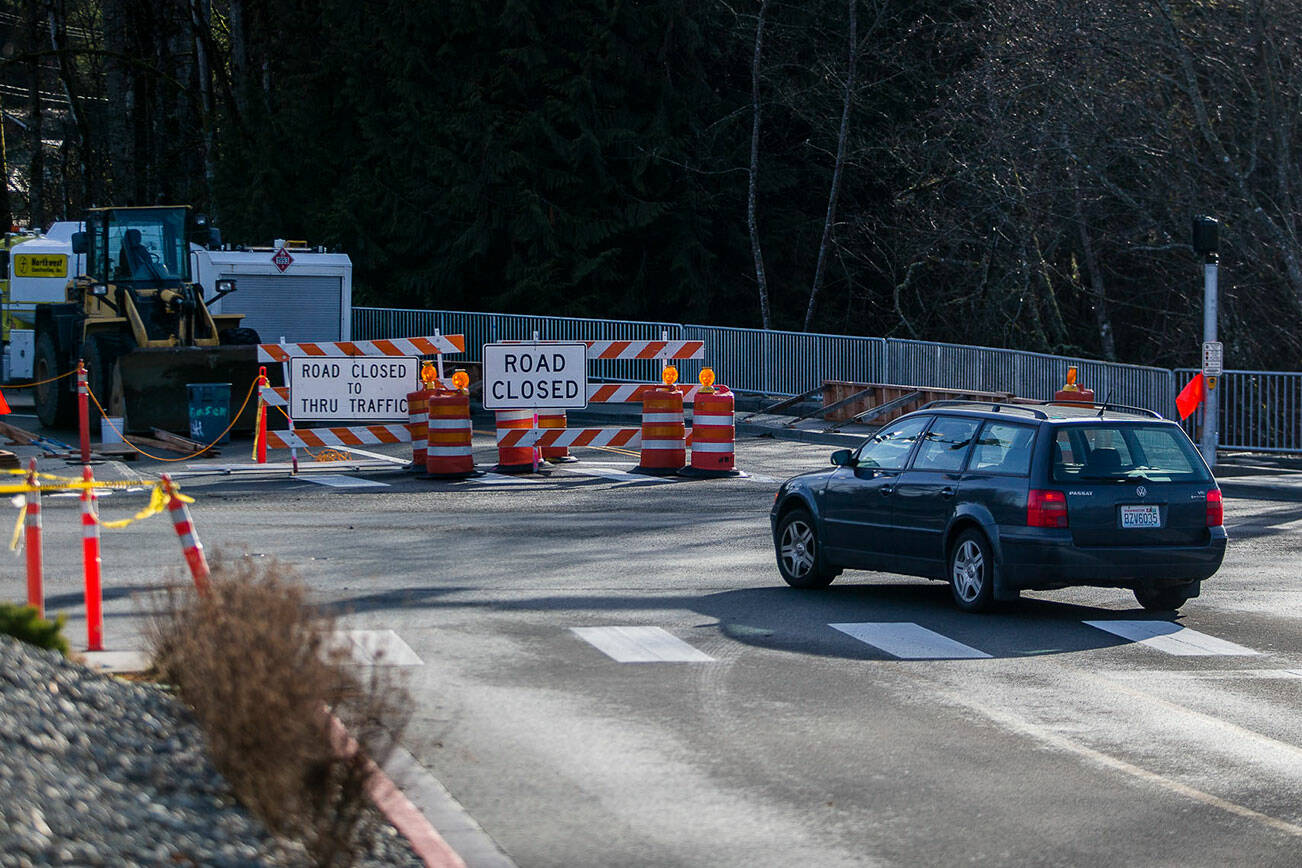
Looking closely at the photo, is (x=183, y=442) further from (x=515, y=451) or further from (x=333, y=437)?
(x=515, y=451)

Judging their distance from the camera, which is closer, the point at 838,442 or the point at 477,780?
the point at 477,780

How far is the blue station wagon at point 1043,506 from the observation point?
1241cm

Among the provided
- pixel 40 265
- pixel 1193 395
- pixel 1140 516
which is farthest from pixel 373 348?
pixel 40 265

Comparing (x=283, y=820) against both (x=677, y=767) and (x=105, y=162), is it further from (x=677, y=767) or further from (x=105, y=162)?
(x=105, y=162)

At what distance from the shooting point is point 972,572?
12805mm

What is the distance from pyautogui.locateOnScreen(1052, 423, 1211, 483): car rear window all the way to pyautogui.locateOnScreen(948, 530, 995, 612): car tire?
0.75 meters

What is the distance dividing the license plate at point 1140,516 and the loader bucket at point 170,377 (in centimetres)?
1599

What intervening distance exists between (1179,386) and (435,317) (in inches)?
769

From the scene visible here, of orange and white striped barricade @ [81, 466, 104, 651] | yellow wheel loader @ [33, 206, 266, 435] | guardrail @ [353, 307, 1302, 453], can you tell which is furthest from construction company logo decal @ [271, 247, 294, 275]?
orange and white striped barricade @ [81, 466, 104, 651]

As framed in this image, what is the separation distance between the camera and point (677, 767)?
8180 mm

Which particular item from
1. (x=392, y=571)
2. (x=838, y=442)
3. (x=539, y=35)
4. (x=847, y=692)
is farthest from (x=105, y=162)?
(x=847, y=692)

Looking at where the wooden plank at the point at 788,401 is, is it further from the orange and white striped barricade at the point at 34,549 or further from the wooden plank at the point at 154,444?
the orange and white striped barricade at the point at 34,549

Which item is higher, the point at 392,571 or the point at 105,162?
the point at 105,162

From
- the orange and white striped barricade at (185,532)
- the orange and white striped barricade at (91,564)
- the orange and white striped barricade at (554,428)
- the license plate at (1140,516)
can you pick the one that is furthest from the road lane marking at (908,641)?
the orange and white striped barricade at (554,428)
